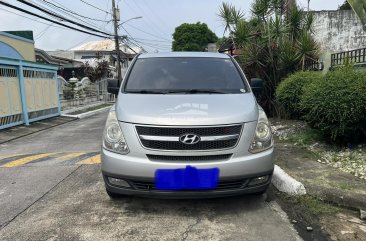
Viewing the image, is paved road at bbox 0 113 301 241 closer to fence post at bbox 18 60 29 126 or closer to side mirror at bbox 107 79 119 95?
side mirror at bbox 107 79 119 95

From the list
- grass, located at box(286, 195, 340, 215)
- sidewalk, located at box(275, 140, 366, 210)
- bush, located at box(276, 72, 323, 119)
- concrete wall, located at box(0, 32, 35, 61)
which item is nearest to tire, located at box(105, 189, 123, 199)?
grass, located at box(286, 195, 340, 215)

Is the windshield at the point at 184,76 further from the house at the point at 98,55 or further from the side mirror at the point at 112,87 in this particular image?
the house at the point at 98,55

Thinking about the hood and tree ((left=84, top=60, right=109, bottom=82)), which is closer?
the hood

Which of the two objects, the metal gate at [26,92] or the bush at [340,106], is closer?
the bush at [340,106]

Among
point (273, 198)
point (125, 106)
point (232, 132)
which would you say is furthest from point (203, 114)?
point (273, 198)

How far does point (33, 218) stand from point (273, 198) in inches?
110

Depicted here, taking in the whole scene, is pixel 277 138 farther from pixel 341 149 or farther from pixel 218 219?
pixel 218 219

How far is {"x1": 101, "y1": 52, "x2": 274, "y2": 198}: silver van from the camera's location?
362 cm

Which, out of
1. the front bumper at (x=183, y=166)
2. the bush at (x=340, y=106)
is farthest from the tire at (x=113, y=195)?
the bush at (x=340, y=106)

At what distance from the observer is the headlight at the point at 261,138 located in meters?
3.85

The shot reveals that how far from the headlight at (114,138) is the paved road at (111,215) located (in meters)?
0.76

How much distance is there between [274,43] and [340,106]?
4.94 meters

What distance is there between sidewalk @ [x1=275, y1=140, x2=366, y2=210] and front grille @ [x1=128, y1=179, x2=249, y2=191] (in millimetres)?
1191

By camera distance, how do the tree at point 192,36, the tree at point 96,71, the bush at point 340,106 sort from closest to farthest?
the bush at point 340,106 → the tree at point 96,71 → the tree at point 192,36
